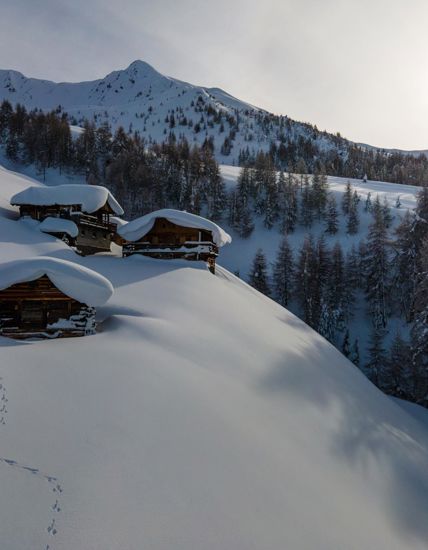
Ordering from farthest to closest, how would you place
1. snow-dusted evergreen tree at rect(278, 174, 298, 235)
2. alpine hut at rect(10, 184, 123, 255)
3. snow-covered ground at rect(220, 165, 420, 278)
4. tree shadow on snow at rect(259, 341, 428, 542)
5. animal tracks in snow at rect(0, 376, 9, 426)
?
snow-dusted evergreen tree at rect(278, 174, 298, 235) < snow-covered ground at rect(220, 165, 420, 278) < alpine hut at rect(10, 184, 123, 255) < tree shadow on snow at rect(259, 341, 428, 542) < animal tracks in snow at rect(0, 376, 9, 426)

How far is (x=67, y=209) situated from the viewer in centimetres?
2619

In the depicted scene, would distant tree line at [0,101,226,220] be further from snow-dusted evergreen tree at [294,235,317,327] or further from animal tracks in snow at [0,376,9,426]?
animal tracks in snow at [0,376,9,426]

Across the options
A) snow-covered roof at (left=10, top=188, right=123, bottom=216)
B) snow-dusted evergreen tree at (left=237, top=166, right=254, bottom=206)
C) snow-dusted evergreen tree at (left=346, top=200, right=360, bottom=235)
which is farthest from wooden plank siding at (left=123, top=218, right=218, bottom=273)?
snow-dusted evergreen tree at (left=237, top=166, right=254, bottom=206)

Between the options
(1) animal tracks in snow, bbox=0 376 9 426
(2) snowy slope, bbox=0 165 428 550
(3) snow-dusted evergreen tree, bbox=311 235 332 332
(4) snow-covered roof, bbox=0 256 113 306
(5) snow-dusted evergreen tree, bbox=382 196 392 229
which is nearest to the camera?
(2) snowy slope, bbox=0 165 428 550

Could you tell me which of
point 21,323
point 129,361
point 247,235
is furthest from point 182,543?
point 247,235

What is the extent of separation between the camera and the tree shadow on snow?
9.20m

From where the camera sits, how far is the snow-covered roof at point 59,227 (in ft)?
79.8

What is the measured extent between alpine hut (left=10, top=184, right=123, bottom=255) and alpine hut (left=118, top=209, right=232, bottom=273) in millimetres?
2709

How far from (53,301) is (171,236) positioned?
14.0 meters

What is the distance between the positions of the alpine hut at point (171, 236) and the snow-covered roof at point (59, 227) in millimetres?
2863

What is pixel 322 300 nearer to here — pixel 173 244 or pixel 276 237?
pixel 276 237

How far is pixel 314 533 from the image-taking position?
607 centimetres

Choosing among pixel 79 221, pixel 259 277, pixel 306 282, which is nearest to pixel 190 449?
pixel 79 221

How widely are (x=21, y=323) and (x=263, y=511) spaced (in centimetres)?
987
